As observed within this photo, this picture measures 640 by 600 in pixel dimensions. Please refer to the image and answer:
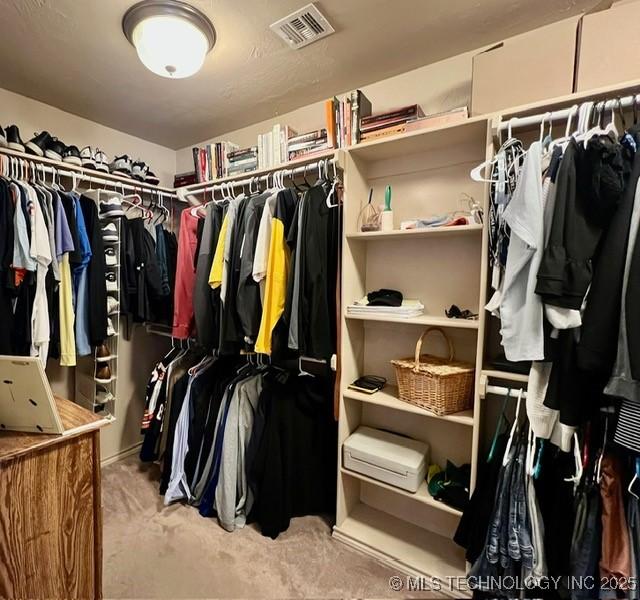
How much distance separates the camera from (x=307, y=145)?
6.21 ft

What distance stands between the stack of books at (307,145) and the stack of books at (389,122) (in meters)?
0.23

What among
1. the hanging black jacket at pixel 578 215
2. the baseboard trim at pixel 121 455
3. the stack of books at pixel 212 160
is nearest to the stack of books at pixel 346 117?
the stack of books at pixel 212 160

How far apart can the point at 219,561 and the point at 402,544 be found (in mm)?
895

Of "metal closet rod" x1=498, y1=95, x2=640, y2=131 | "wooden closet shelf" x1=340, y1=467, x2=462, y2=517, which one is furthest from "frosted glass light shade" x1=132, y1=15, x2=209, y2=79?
"wooden closet shelf" x1=340, y1=467, x2=462, y2=517

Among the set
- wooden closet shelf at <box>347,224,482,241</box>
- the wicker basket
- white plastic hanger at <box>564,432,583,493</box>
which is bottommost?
white plastic hanger at <box>564,432,583,493</box>

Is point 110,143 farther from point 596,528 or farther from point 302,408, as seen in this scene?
point 596,528

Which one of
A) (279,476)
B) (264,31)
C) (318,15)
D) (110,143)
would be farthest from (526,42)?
(110,143)

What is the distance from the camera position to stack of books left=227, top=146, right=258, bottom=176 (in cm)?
209

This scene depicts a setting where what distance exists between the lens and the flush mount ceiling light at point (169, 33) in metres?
1.39

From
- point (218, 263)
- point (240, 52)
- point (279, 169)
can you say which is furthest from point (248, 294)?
point (240, 52)

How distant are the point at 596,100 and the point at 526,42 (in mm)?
347

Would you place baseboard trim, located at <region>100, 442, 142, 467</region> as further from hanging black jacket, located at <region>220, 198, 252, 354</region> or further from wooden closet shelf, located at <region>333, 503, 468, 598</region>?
wooden closet shelf, located at <region>333, 503, 468, 598</region>

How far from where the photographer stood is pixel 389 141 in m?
1.58

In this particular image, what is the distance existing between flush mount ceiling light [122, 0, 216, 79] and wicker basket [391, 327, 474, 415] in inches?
63.3
